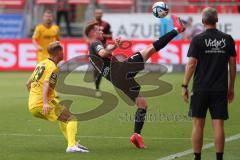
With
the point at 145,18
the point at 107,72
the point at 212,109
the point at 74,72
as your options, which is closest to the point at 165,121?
the point at 107,72

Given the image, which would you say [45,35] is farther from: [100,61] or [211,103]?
[211,103]

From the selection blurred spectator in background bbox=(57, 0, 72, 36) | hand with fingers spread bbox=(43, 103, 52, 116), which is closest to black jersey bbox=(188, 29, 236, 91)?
hand with fingers spread bbox=(43, 103, 52, 116)

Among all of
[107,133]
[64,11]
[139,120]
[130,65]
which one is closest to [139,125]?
[139,120]

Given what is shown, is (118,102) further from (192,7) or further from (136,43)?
(192,7)

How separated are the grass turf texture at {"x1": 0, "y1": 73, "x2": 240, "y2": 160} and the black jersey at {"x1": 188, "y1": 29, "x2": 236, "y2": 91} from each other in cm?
150

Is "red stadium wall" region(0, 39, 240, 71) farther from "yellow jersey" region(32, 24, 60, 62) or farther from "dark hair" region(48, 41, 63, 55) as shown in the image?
"dark hair" region(48, 41, 63, 55)

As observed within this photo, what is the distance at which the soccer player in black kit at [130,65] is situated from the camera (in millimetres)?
13875

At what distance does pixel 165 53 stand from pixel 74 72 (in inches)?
138

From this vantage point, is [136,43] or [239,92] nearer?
[239,92]

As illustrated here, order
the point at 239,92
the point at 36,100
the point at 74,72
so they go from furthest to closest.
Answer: the point at 74,72
the point at 239,92
the point at 36,100

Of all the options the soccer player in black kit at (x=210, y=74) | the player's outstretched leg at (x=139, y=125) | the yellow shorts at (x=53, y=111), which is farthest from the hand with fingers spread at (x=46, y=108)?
the soccer player in black kit at (x=210, y=74)

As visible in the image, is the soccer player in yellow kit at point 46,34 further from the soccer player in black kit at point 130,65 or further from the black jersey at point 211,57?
the black jersey at point 211,57

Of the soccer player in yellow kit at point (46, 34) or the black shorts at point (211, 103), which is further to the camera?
the soccer player in yellow kit at point (46, 34)

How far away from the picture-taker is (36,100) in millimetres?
13180
